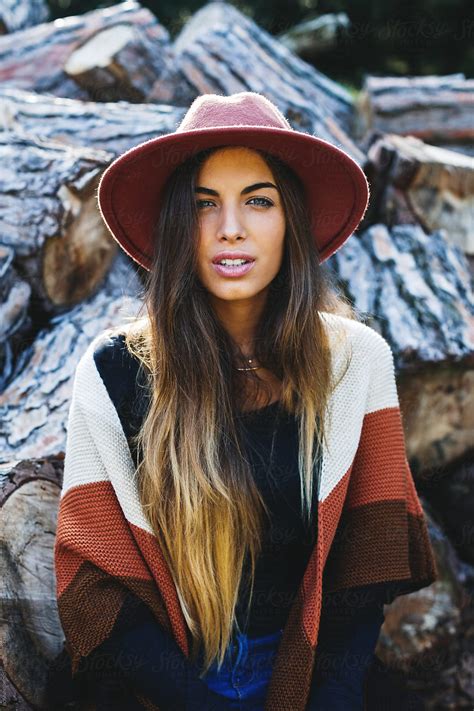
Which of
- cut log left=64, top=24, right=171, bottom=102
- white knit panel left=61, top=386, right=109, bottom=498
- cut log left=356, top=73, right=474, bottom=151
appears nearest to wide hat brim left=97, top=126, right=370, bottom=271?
white knit panel left=61, top=386, right=109, bottom=498

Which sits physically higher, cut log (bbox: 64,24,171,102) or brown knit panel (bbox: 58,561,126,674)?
cut log (bbox: 64,24,171,102)

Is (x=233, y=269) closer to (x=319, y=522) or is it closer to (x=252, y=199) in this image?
(x=252, y=199)

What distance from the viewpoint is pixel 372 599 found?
2.03 metres

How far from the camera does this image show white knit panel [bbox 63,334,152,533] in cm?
194

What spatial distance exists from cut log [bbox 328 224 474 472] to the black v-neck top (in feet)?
2.95

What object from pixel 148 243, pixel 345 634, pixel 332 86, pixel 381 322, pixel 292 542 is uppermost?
pixel 332 86

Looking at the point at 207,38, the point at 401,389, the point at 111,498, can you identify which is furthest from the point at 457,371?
the point at 207,38

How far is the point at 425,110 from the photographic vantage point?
455 cm

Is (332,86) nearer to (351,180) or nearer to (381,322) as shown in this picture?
(381,322)

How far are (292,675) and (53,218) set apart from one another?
5.66 feet

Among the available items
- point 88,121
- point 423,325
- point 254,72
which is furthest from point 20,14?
point 423,325

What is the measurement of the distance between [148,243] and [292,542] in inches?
36.7

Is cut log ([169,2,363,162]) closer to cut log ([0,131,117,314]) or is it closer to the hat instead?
cut log ([0,131,117,314])

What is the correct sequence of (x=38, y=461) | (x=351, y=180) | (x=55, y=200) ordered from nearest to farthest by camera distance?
(x=351, y=180) → (x=38, y=461) → (x=55, y=200)
